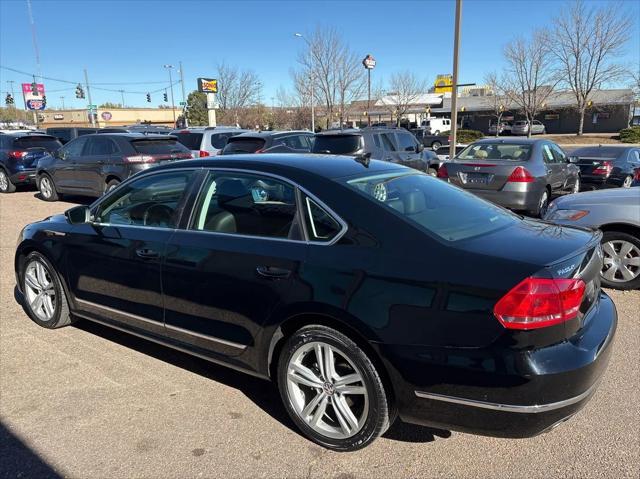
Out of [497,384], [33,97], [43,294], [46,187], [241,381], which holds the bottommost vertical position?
[241,381]

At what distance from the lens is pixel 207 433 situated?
9.84 feet

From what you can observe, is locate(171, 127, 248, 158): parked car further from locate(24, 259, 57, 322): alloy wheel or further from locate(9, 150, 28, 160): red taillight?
locate(24, 259, 57, 322): alloy wheel

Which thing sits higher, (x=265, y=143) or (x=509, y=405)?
(x=265, y=143)

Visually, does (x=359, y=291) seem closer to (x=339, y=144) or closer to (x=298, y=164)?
(x=298, y=164)

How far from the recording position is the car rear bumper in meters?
2.28

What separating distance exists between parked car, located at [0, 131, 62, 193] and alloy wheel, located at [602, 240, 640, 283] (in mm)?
14196

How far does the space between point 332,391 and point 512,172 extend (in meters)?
6.79

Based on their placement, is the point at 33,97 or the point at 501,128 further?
the point at 33,97

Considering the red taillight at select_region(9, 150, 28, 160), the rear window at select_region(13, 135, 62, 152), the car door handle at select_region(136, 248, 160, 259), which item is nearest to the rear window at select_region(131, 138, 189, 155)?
the rear window at select_region(13, 135, 62, 152)

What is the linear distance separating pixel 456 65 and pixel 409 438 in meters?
14.5

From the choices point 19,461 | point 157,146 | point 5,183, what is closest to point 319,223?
point 19,461

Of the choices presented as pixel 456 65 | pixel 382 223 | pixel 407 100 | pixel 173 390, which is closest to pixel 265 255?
pixel 382 223

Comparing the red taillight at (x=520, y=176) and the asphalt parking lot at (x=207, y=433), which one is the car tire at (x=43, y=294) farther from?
the red taillight at (x=520, y=176)

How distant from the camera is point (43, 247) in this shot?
429cm
